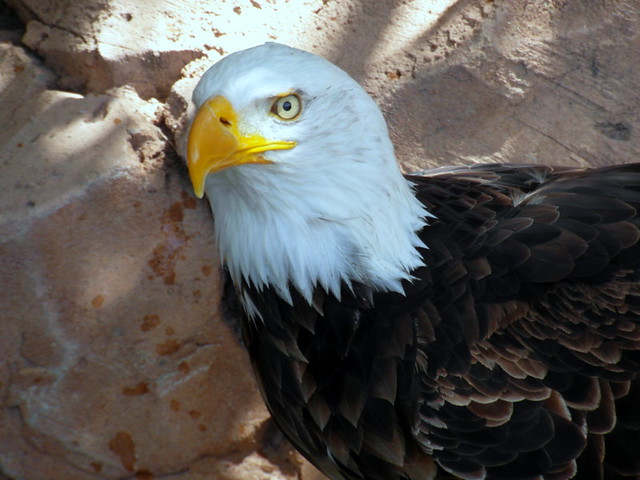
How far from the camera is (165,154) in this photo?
377cm

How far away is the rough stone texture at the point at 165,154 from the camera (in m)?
3.56

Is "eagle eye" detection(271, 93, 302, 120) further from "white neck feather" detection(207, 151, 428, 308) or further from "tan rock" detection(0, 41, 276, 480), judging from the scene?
"tan rock" detection(0, 41, 276, 480)

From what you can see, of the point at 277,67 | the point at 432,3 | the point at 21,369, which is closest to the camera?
the point at 277,67

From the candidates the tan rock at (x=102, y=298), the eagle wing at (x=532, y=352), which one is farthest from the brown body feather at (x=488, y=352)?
the tan rock at (x=102, y=298)

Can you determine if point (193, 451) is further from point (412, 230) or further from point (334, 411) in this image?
point (412, 230)

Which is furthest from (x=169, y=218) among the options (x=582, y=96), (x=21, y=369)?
(x=582, y=96)

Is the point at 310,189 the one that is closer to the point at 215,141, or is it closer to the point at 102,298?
the point at 215,141

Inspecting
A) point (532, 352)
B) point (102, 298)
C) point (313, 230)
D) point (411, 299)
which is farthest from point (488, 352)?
point (102, 298)

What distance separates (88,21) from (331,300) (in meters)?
2.26

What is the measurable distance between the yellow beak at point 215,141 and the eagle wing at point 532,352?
0.77 metres

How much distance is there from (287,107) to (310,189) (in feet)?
0.89

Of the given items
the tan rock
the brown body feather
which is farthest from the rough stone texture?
the brown body feather

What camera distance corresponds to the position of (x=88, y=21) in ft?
12.6

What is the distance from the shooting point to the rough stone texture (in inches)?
140
